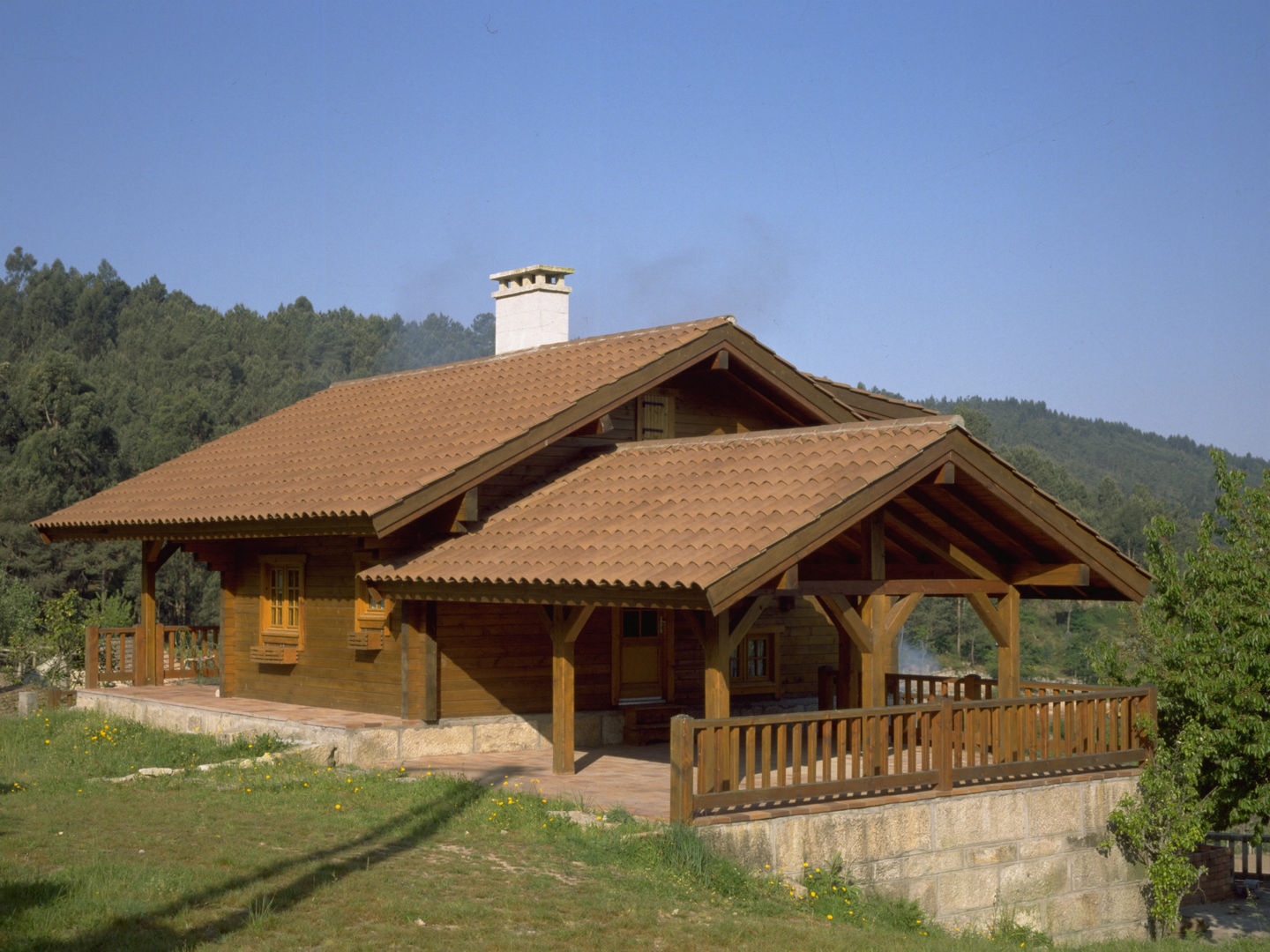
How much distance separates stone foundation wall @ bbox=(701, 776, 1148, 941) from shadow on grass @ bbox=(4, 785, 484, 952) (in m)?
2.39

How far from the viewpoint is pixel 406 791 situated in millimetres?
12312

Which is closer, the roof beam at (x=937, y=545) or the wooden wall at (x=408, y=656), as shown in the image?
the roof beam at (x=937, y=545)

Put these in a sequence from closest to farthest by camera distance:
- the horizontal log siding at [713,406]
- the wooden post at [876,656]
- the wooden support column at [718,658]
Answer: the wooden support column at [718,658]
the wooden post at [876,656]
the horizontal log siding at [713,406]

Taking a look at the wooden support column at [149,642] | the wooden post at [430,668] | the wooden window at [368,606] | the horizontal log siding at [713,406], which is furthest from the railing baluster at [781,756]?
the wooden support column at [149,642]

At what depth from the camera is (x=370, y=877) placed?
9258 mm

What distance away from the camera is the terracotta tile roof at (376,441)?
50.8 ft

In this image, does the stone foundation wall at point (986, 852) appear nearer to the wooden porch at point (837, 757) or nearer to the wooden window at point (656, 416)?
the wooden porch at point (837, 757)

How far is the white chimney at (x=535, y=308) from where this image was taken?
68.7 feet

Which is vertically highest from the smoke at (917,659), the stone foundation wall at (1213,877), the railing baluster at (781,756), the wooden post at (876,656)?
the wooden post at (876,656)

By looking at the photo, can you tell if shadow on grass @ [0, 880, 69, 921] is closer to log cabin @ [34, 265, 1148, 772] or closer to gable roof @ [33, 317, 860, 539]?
log cabin @ [34, 265, 1148, 772]

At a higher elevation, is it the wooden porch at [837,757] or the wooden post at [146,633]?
the wooden post at [146,633]

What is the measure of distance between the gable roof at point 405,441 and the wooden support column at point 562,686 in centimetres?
205

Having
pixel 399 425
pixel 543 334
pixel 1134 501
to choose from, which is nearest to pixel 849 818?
pixel 399 425

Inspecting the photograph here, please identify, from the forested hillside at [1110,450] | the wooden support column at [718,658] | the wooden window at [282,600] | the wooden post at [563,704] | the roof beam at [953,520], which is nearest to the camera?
the wooden support column at [718,658]
